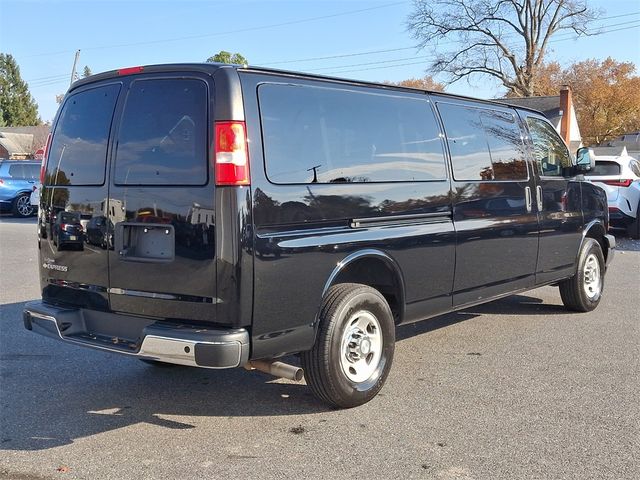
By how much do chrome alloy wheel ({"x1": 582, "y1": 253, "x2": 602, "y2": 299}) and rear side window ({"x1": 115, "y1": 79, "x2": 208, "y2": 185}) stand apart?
16.5ft

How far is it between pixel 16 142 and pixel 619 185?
70758 millimetres

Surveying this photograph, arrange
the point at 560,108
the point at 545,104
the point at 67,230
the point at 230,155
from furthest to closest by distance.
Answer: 1. the point at 545,104
2. the point at 560,108
3. the point at 67,230
4. the point at 230,155

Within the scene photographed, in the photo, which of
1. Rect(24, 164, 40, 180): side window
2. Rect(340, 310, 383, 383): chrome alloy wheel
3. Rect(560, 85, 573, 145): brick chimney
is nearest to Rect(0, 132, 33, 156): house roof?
Rect(24, 164, 40, 180): side window

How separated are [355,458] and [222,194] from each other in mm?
1646

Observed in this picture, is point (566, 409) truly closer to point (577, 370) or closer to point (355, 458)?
point (577, 370)

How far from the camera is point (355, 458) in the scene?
3.50 meters

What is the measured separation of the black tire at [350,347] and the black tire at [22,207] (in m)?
18.4

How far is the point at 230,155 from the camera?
354 cm

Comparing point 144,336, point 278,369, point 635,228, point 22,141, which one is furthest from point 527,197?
point 22,141

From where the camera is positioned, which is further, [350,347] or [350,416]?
[350,347]

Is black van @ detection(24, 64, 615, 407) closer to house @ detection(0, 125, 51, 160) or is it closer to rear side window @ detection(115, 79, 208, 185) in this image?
rear side window @ detection(115, 79, 208, 185)

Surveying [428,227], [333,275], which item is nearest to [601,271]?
[428,227]

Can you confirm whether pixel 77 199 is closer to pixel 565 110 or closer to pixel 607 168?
pixel 607 168

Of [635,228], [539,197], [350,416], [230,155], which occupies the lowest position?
[350,416]
